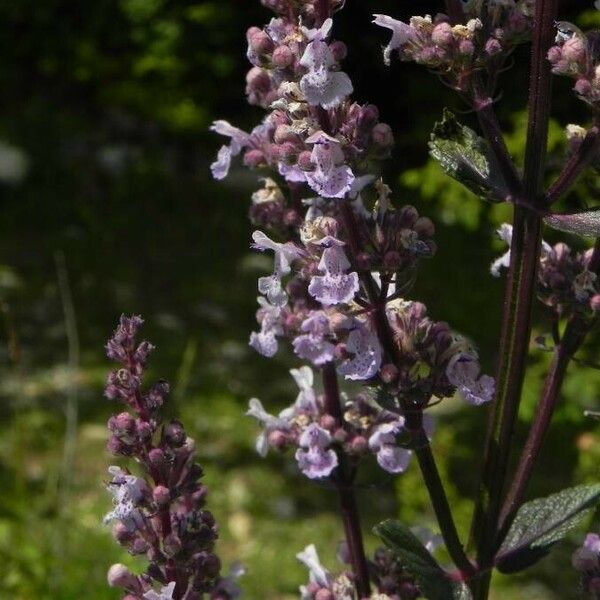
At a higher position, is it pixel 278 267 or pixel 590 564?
pixel 278 267

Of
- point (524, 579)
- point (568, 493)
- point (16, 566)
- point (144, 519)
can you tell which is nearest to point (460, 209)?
point (524, 579)

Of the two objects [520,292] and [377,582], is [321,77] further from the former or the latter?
[377,582]

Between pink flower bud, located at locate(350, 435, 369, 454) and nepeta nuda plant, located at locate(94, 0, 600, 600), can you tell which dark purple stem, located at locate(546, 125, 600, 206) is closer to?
nepeta nuda plant, located at locate(94, 0, 600, 600)

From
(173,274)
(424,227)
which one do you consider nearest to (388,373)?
(424,227)

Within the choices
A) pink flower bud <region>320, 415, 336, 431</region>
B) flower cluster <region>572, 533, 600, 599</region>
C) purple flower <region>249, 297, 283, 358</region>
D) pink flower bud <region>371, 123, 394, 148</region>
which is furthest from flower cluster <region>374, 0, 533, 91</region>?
flower cluster <region>572, 533, 600, 599</region>

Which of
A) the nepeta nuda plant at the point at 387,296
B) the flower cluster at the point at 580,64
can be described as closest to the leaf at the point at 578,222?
the nepeta nuda plant at the point at 387,296

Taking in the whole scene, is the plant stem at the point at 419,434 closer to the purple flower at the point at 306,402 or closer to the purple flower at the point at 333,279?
the purple flower at the point at 333,279

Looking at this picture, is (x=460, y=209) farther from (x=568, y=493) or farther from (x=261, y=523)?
(x=568, y=493)
